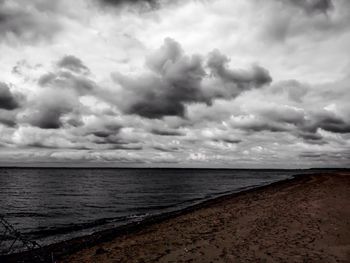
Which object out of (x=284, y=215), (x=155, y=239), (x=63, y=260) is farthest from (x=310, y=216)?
(x=63, y=260)

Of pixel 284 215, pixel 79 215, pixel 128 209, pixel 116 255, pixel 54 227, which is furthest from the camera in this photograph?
pixel 128 209

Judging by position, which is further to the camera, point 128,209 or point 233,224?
point 128,209

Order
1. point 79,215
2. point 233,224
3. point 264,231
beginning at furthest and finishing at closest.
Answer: point 79,215 < point 233,224 < point 264,231

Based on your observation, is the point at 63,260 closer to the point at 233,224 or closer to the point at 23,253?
the point at 23,253

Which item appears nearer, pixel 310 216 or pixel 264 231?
pixel 264 231

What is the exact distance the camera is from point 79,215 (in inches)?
1206

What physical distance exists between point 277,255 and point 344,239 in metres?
4.09

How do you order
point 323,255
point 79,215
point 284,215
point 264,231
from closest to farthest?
point 323,255 → point 264,231 → point 284,215 → point 79,215

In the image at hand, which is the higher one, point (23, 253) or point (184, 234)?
point (184, 234)

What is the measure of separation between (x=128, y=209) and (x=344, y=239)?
25.7 meters

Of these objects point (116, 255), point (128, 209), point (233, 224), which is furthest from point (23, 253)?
point (128, 209)

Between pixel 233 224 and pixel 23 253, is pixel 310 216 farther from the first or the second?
pixel 23 253

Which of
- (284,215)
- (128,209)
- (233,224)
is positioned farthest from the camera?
(128,209)

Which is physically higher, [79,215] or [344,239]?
[344,239]
